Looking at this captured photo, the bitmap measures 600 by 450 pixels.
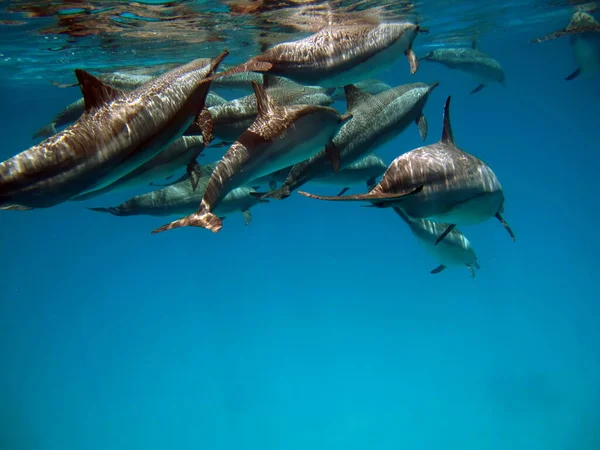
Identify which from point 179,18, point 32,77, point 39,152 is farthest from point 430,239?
point 32,77

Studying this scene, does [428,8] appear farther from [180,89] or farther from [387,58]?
[180,89]

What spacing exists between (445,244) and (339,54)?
4.06 m

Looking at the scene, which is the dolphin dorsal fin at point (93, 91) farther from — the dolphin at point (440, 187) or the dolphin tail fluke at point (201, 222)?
the dolphin at point (440, 187)

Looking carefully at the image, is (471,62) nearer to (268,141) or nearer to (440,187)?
(440,187)

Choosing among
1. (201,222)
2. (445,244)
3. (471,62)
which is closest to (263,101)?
(201,222)

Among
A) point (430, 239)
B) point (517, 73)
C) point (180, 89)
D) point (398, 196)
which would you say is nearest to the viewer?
point (398, 196)

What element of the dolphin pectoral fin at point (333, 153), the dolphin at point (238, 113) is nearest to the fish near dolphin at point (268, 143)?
the dolphin pectoral fin at point (333, 153)

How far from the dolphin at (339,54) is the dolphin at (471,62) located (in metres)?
7.84

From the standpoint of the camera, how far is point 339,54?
4.53m

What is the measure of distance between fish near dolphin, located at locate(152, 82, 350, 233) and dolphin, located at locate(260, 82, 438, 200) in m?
0.39

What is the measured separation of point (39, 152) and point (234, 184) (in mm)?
1365

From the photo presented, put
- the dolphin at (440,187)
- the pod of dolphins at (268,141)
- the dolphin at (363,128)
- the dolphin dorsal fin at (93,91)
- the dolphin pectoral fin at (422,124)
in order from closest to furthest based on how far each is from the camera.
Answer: the pod of dolphins at (268,141) < the dolphin dorsal fin at (93,91) < the dolphin at (440,187) < the dolphin at (363,128) < the dolphin pectoral fin at (422,124)

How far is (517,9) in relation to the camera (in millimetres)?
16719

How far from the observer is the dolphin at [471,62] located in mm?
12672
